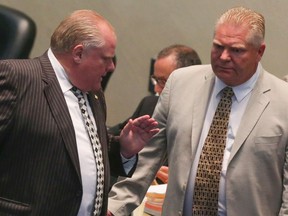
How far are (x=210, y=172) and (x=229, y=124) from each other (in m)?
0.19

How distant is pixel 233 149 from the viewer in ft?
7.64

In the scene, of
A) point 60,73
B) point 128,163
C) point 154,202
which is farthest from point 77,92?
point 154,202

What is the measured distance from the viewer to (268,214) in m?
2.35

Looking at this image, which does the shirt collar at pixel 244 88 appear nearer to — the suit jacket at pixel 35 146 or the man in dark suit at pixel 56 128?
the man in dark suit at pixel 56 128

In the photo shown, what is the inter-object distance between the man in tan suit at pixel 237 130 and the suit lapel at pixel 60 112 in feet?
1.51

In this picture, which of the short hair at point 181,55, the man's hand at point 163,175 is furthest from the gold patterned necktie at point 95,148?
the short hair at point 181,55

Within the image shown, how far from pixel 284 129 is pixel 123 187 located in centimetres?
66

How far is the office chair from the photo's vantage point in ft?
12.6

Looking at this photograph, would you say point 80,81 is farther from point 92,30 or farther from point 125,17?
point 125,17

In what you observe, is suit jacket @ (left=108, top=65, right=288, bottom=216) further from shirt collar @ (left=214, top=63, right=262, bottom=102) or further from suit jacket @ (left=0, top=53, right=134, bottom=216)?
suit jacket @ (left=0, top=53, right=134, bottom=216)

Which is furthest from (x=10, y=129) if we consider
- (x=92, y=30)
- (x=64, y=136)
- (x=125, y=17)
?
(x=125, y=17)

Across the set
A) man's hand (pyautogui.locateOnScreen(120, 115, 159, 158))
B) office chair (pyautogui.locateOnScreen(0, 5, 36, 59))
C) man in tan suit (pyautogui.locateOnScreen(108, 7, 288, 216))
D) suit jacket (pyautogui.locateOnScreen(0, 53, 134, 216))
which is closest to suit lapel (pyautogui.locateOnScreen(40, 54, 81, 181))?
suit jacket (pyautogui.locateOnScreen(0, 53, 134, 216))

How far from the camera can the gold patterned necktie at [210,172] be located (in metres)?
2.35

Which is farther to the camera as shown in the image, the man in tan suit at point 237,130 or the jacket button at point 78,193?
the man in tan suit at point 237,130
